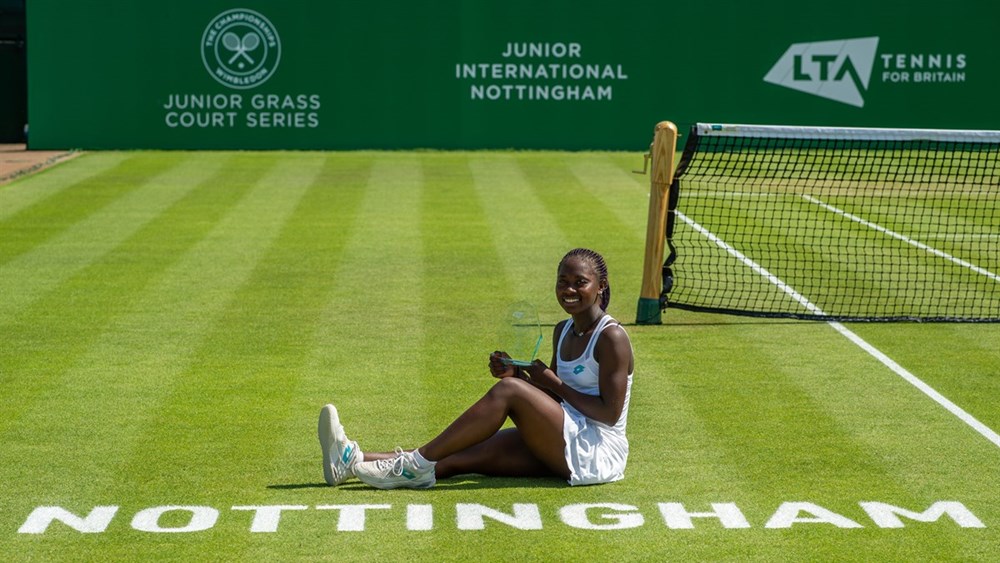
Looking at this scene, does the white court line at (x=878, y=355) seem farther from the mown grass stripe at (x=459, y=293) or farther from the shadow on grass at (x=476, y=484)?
the shadow on grass at (x=476, y=484)

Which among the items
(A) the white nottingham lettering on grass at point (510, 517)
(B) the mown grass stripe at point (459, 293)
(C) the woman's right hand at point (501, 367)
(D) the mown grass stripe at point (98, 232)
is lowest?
(D) the mown grass stripe at point (98, 232)

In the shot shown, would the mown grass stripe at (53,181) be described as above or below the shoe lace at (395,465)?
below

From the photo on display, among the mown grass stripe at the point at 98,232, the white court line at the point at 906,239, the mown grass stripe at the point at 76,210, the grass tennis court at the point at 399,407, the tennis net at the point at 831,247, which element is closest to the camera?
the grass tennis court at the point at 399,407

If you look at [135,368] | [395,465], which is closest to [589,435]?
[395,465]

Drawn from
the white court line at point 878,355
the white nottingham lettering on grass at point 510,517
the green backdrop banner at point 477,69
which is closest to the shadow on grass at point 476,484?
the white nottingham lettering on grass at point 510,517

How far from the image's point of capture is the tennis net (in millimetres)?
14250

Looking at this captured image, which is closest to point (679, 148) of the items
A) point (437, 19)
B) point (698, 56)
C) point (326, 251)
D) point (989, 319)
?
point (698, 56)

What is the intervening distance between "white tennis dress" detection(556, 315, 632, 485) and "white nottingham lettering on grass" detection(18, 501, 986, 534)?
335mm

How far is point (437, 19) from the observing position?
1237 inches

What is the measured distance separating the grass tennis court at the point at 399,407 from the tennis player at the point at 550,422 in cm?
14

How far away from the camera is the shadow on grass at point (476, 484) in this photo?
8742 mm

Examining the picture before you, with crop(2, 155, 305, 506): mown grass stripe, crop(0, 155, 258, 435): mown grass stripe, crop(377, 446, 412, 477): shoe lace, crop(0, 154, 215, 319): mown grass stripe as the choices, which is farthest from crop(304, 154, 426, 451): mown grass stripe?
crop(0, 154, 215, 319): mown grass stripe

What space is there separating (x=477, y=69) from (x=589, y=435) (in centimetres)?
2356

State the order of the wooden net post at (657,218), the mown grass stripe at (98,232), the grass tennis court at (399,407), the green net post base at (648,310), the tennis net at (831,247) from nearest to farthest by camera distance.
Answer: the grass tennis court at (399,407) → the wooden net post at (657,218) → the green net post base at (648,310) → the tennis net at (831,247) → the mown grass stripe at (98,232)
